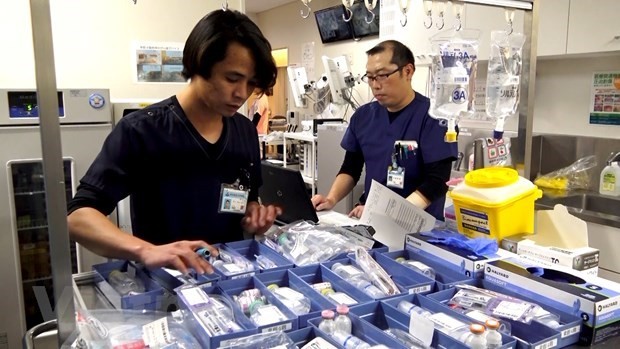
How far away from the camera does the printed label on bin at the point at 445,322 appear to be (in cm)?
91

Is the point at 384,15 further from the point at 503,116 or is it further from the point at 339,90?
the point at 503,116

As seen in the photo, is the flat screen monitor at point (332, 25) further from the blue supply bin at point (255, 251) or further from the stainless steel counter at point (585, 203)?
the blue supply bin at point (255, 251)

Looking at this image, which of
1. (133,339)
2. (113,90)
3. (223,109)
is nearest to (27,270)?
(113,90)

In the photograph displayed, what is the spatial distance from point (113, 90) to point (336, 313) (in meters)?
2.89

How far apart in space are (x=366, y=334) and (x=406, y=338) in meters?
0.08

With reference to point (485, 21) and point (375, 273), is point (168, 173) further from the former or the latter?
point (485, 21)

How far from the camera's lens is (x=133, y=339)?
2.96 ft

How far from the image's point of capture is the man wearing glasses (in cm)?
214

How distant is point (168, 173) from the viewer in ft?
4.61

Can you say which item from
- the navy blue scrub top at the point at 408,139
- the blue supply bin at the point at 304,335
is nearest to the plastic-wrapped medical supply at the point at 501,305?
the blue supply bin at the point at 304,335

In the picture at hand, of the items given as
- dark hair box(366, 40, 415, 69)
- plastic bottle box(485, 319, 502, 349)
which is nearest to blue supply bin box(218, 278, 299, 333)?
plastic bottle box(485, 319, 502, 349)

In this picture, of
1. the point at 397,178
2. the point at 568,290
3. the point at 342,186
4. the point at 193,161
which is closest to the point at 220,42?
the point at 193,161

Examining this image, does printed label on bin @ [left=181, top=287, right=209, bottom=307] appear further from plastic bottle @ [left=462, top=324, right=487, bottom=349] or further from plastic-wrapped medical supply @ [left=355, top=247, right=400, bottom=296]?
plastic bottle @ [left=462, top=324, right=487, bottom=349]

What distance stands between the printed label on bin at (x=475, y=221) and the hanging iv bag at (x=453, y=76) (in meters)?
0.24
